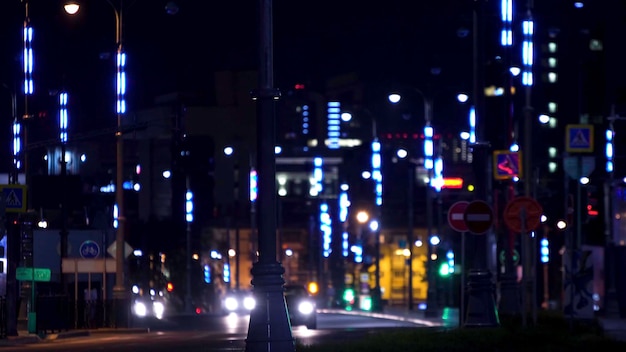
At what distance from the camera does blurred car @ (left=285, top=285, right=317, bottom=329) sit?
153 feet

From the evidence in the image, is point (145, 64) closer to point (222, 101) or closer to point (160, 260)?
point (222, 101)

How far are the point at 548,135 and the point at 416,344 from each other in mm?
155530

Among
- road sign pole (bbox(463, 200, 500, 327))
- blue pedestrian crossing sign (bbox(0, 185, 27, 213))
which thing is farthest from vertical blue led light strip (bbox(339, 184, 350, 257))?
road sign pole (bbox(463, 200, 500, 327))

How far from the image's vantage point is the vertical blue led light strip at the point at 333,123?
131462 millimetres

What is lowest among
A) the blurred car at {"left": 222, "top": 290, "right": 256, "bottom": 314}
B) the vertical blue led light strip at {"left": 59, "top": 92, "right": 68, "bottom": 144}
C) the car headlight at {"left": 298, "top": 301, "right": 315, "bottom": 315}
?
the blurred car at {"left": 222, "top": 290, "right": 256, "bottom": 314}

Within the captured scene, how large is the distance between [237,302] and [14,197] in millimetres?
42892

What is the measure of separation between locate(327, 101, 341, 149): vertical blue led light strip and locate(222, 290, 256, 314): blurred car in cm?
4857

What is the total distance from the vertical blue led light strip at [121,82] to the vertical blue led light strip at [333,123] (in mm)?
85498

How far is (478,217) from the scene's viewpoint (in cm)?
2905

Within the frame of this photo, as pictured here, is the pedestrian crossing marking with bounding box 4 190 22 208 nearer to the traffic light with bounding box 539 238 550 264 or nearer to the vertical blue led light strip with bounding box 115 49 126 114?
the vertical blue led light strip with bounding box 115 49 126 114

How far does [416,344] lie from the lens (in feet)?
77.9

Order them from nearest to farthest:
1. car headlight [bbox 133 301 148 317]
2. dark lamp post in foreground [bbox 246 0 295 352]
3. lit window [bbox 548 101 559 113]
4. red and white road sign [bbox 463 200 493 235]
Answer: dark lamp post in foreground [bbox 246 0 295 352], red and white road sign [bbox 463 200 493 235], car headlight [bbox 133 301 148 317], lit window [bbox 548 101 559 113]

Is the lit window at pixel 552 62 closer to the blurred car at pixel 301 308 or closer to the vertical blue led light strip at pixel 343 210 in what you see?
the vertical blue led light strip at pixel 343 210

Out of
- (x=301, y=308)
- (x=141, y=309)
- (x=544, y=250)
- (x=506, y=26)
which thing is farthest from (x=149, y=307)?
(x=506, y=26)
